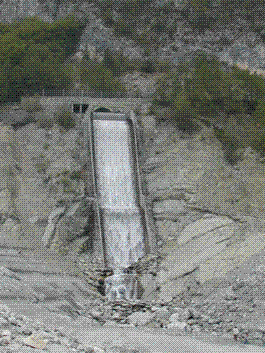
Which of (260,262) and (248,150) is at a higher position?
(248,150)

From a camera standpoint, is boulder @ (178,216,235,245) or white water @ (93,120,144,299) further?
boulder @ (178,216,235,245)

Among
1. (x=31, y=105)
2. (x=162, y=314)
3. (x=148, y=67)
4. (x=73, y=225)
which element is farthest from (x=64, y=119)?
(x=162, y=314)

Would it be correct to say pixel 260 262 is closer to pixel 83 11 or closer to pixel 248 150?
pixel 248 150

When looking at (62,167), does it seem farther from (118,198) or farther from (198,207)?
(198,207)

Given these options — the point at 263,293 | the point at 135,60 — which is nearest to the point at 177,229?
the point at 263,293

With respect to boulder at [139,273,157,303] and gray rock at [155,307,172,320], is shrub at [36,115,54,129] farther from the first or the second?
gray rock at [155,307,172,320]

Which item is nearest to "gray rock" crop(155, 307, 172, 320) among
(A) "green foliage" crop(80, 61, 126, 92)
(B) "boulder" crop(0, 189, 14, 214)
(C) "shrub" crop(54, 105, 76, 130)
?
(B) "boulder" crop(0, 189, 14, 214)
